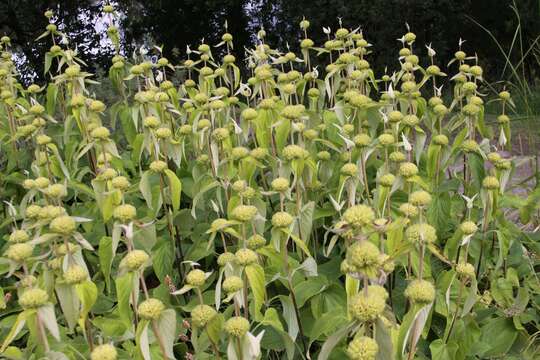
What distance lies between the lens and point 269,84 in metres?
1.98

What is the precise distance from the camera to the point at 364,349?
0.82 m

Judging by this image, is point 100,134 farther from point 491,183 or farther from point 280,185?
point 491,183

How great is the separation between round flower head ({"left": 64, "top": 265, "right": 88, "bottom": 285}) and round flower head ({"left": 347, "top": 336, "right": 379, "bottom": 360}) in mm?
468

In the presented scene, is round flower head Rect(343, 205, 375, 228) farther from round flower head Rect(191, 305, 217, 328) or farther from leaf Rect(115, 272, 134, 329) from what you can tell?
leaf Rect(115, 272, 134, 329)

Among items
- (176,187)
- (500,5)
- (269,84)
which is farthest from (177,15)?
(176,187)

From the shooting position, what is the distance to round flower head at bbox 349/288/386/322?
2.70ft

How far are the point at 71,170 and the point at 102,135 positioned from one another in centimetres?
49

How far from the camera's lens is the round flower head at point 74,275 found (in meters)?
1.03

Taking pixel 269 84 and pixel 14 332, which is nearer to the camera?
pixel 14 332

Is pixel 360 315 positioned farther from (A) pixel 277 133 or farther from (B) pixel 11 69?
(B) pixel 11 69

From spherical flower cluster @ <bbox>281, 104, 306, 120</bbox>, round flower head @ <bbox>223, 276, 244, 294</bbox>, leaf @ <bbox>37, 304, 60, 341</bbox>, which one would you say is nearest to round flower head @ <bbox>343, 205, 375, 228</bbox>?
round flower head @ <bbox>223, 276, 244, 294</bbox>

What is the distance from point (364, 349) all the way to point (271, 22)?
687cm

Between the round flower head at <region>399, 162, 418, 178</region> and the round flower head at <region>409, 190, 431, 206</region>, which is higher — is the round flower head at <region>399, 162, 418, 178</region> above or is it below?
below

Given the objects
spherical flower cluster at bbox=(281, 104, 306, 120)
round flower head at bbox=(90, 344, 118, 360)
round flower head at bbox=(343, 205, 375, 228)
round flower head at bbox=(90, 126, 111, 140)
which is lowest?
round flower head at bbox=(90, 344, 118, 360)
